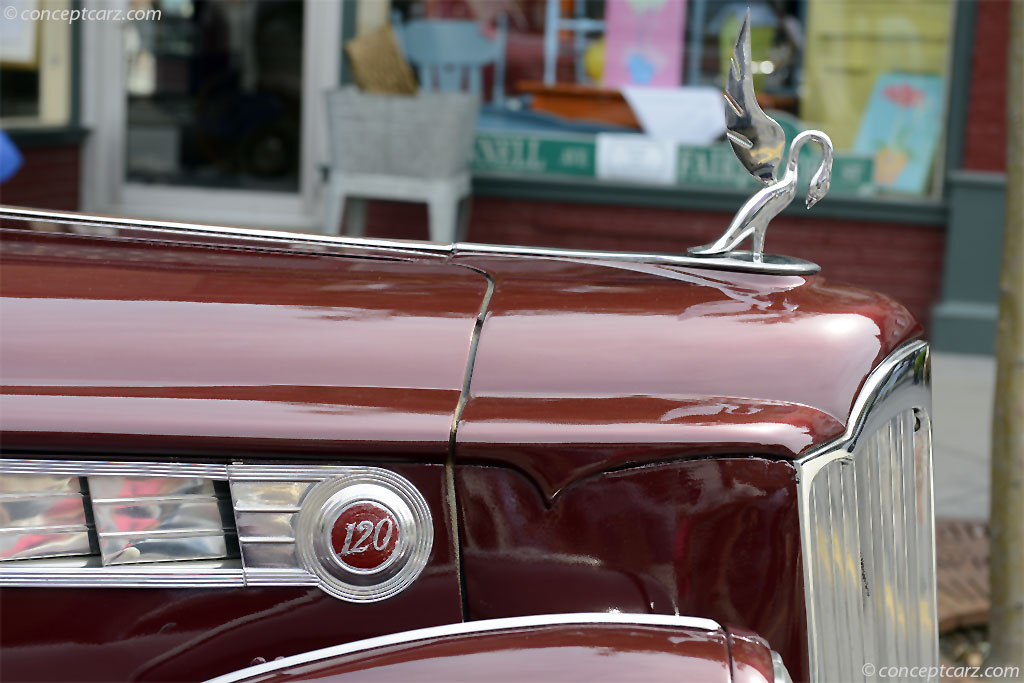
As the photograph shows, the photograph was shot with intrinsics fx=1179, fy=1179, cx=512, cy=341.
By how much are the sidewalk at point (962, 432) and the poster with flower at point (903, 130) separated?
36.9 inches

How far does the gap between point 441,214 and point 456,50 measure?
1.15 m

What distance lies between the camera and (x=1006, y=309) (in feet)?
9.30

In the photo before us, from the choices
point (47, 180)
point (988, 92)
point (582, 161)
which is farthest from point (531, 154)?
point (47, 180)

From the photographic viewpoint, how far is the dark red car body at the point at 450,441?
122cm

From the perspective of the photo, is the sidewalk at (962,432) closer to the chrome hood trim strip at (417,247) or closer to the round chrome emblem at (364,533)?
the chrome hood trim strip at (417,247)

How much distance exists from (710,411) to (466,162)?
504 centimetres

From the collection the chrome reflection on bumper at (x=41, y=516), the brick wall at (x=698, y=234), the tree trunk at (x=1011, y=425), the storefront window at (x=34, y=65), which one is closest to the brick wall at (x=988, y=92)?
the brick wall at (x=698, y=234)

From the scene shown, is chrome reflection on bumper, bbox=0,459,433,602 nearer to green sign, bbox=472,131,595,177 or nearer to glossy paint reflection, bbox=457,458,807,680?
glossy paint reflection, bbox=457,458,807,680

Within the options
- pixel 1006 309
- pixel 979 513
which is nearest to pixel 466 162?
pixel 979 513

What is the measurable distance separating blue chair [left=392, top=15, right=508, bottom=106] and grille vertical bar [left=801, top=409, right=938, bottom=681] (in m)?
5.10

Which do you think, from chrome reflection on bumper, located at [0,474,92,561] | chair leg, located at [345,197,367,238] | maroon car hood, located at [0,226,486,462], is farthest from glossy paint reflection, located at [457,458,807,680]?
chair leg, located at [345,197,367,238]

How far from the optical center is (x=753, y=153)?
5.29 feet

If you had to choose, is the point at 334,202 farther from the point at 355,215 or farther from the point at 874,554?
the point at 874,554

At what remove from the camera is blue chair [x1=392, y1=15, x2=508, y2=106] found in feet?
20.8
